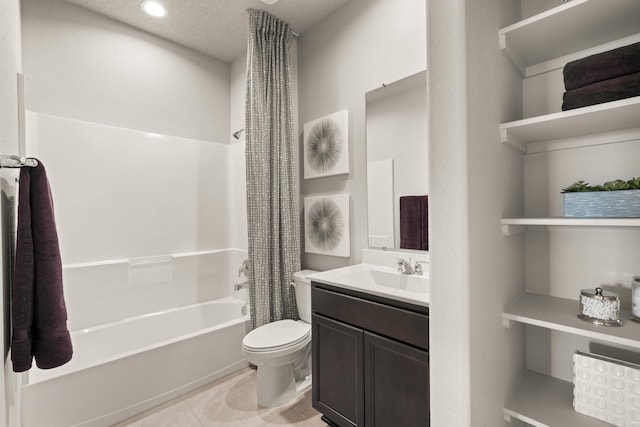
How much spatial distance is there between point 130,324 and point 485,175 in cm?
278

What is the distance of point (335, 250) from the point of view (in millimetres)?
2285

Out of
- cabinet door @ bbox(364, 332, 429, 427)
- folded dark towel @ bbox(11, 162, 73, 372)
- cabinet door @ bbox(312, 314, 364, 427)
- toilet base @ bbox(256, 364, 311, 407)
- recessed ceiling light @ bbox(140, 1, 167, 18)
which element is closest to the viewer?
folded dark towel @ bbox(11, 162, 73, 372)

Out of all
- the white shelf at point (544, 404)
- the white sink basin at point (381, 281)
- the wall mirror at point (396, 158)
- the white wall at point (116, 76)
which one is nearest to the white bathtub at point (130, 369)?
the white sink basin at point (381, 281)

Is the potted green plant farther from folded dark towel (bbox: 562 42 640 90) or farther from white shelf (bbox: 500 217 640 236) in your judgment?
folded dark towel (bbox: 562 42 640 90)

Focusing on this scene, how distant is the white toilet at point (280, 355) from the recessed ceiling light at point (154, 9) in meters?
2.41

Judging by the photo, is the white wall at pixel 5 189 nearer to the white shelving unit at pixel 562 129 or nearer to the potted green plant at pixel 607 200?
the white shelving unit at pixel 562 129

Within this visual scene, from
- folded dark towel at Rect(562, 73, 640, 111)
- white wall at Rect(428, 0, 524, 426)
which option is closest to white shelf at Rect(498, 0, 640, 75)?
white wall at Rect(428, 0, 524, 426)

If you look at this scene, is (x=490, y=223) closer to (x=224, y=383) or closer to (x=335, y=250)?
(x=335, y=250)

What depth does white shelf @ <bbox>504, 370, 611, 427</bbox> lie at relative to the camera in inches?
40.6

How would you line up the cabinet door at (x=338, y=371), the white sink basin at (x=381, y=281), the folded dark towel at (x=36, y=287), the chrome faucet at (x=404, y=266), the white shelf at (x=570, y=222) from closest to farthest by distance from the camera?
the white shelf at (x=570, y=222)
the folded dark towel at (x=36, y=287)
the white sink basin at (x=381, y=281)
the cabinet door at (x=338, y=371)
the chrome faucet at (x=404, y=266)

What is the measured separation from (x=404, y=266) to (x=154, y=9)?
9.02 ft

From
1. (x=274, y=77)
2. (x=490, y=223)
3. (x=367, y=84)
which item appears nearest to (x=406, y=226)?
(x=490, y=223)

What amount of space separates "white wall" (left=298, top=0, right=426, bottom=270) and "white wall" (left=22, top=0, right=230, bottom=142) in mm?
1096

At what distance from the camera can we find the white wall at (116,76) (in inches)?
85.9
